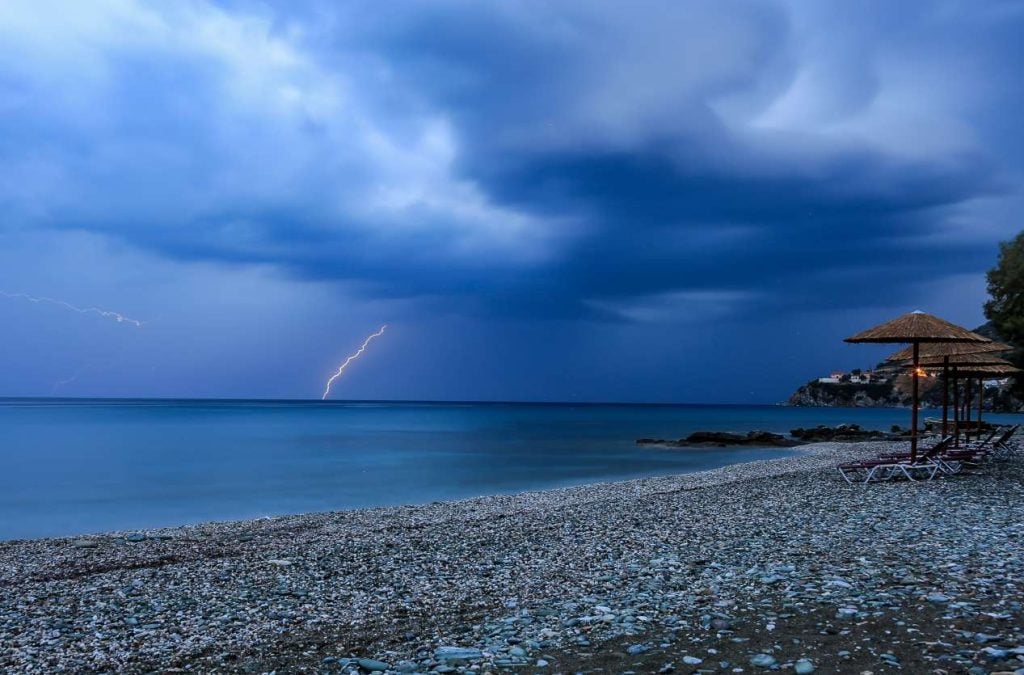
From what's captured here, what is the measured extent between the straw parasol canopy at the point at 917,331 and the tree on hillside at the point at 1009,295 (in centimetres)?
1518

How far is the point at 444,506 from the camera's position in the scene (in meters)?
20.2

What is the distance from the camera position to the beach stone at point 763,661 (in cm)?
511

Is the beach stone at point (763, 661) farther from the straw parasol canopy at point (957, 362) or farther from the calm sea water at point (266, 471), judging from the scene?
the calm sea water at point (266, 471)

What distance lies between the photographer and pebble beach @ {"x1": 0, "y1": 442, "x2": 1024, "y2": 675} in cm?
557

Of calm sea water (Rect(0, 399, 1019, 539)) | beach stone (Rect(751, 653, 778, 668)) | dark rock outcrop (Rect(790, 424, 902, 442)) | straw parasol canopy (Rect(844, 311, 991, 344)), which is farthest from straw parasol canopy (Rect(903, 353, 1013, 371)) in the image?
dark rock outcrop (Rect(790, 424, 902, 442))

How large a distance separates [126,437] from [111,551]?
53474 millimetres

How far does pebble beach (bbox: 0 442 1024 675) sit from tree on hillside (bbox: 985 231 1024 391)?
63.3 ft

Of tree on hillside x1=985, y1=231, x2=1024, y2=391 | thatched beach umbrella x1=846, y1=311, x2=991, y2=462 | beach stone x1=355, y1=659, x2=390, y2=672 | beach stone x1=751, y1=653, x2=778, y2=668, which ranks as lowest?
beach stone x1=355, y1=659, x2=390, y2=672

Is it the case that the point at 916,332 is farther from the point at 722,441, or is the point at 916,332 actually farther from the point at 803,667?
the point at 722,441

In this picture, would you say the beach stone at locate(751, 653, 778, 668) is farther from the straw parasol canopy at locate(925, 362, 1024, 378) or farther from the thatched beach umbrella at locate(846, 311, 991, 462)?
the straw parasol canopy at locate(925, 362, 1024, 378)

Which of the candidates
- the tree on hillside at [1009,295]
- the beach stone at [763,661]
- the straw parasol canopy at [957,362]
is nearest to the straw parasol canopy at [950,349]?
the straw parasol canopy at [957,362]

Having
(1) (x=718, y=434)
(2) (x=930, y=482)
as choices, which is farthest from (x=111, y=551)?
(1) (x=718, y=434)

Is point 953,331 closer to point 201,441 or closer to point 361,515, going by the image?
point 361,515

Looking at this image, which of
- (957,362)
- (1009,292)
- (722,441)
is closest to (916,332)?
(957,362)
